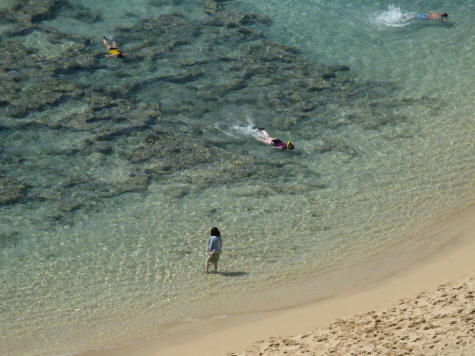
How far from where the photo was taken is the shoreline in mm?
14531

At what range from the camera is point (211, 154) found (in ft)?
68.8

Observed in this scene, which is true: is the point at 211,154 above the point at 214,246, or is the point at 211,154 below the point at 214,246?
below

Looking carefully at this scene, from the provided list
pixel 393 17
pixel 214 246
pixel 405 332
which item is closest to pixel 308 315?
pixel 214 246

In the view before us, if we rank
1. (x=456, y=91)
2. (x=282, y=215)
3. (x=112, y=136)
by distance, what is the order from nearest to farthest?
(x=282, y=215), (x=112, y=136), (x=456, y=91)

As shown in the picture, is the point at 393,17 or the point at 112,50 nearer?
the point at 112,50

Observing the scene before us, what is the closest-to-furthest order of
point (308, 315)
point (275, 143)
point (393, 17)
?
1. point (308, 315)
2. point (275, 143)
3. point (393, 17)

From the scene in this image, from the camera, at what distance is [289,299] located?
1595cm

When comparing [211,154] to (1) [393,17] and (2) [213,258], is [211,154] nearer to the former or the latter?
(2) [213,258]

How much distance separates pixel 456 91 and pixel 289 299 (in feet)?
37.9

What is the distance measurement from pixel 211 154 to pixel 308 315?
23.3 feet

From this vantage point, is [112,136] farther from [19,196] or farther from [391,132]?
[391,132]

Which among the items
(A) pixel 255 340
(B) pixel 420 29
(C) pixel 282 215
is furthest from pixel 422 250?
(B) pixel 420 29

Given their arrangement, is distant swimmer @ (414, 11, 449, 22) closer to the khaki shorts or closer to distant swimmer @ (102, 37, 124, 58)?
distant swimmer @ (102, 37, 124, 58)

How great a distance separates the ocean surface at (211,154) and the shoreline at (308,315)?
35 centimetres
